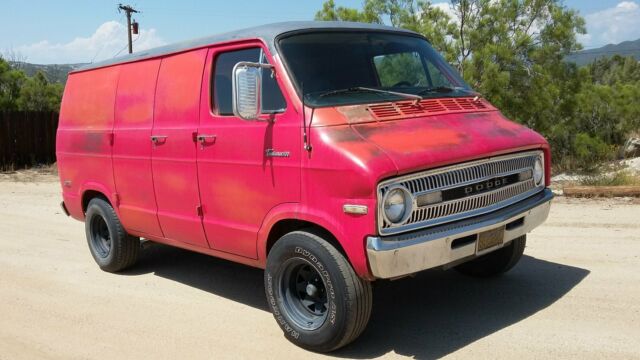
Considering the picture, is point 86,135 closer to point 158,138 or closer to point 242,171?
point 158,138

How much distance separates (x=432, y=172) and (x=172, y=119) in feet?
8.34

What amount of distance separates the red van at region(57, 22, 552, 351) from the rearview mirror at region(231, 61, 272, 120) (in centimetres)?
1

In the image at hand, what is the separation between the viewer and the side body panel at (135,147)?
577 centimetres

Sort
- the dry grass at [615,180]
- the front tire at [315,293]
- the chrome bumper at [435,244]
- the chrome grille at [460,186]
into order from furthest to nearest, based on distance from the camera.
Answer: the dry grass at [615,180] < the front tire at [315,293] < the chrome grille at [460,186] < the chrome bumper at [435,244]

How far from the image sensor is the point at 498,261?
18.2 ft

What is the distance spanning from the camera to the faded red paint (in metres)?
3.95

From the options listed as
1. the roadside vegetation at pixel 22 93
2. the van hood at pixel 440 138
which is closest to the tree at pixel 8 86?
the roadside vegetation at pixel 22 93

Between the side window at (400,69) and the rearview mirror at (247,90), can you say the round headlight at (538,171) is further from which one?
the rearview mirror at (247,90)

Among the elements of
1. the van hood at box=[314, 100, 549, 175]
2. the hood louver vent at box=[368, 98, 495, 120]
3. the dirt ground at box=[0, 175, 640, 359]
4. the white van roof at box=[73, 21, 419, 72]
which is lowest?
the dirt ground at box=[0, 175, 640, 359]

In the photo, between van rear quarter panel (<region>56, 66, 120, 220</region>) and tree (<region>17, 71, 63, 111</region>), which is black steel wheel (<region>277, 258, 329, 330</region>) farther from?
tree (<region>17, 71, 63, 111</region>)

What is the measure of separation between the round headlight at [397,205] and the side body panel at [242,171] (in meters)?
0.71

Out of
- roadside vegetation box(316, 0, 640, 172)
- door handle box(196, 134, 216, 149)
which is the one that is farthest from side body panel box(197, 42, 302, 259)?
roadside vegetation box(316, 0, 640, 172)

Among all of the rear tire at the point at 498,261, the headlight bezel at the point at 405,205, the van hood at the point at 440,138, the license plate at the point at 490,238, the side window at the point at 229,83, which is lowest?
the rear tire at the point at 498,261

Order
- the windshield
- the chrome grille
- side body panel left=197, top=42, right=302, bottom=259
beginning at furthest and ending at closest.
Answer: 1. the windshield
2. side body panel left=197, top=42, right=302, bottom=259
3. the chrome grille
